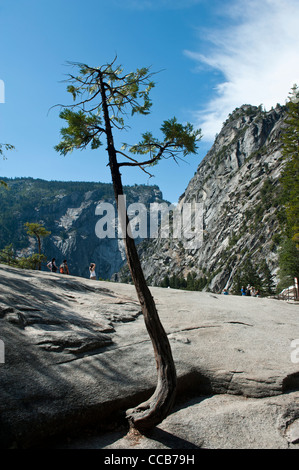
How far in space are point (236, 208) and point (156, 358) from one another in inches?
5664

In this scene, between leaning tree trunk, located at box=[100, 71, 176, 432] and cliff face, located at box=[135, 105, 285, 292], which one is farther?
cliff face, located at box=[135, 105, 285, 292]

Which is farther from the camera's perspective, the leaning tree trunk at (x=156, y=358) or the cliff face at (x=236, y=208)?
the cliff face at (x=236, y=208)

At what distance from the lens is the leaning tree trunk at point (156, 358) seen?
242 inches

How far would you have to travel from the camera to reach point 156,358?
650 cm

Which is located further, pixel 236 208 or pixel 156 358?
pixel 236 208

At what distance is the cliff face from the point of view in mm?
115625

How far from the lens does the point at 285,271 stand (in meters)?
53.7

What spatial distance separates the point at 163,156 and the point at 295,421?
6.25 metres

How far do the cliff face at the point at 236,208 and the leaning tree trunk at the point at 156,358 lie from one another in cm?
9259

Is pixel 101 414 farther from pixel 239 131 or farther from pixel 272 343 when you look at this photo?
pixel 239 131

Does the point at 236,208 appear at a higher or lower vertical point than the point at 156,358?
higher

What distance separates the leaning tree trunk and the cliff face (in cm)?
9259

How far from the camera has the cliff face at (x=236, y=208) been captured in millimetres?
115625

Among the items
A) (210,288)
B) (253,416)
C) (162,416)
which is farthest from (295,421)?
(210,288)
